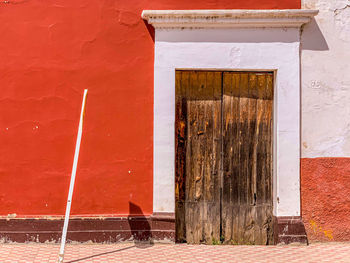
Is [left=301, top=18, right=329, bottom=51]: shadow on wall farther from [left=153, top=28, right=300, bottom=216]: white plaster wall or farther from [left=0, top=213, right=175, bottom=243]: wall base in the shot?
[left=0, top=213, right=175, bottom=243]: wall base

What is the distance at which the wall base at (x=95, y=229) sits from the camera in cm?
659

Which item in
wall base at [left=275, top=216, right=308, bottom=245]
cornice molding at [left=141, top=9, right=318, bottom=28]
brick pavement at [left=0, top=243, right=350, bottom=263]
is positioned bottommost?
brick pavement at [left=0, top=243, right=350, bottom=263]

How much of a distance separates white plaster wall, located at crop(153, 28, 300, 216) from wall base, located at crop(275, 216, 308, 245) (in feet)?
0.36

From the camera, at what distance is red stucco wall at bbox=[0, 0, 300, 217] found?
666 centimetres

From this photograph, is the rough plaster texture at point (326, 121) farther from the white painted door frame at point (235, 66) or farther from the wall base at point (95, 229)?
the wall base at point (95, 229)

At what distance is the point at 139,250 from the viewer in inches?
249

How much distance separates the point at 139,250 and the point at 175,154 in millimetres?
1389

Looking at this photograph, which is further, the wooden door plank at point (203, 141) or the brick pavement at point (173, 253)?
the wooden door plank at point (203, 141)

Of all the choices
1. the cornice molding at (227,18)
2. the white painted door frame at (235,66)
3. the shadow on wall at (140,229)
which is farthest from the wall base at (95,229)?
the cornice molding at (227,18)

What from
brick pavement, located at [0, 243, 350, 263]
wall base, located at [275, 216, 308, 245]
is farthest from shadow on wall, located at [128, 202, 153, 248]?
wall base, located at [275, 216, 308, 245]

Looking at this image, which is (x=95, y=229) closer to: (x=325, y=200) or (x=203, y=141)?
(x=203, y=141)

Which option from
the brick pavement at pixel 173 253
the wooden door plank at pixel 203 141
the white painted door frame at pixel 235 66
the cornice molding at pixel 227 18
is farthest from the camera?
the wooden door plank at pixel 203 141

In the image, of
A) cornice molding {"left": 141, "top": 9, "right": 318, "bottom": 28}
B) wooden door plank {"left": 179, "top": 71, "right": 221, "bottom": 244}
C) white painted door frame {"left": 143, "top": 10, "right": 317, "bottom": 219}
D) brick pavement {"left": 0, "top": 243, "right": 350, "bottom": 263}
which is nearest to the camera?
brick pavement {"left": 0, "top": 243, "right": 350, "bottom": 263}

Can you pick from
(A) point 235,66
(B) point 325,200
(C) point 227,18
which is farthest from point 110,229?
(C) point 227,18
